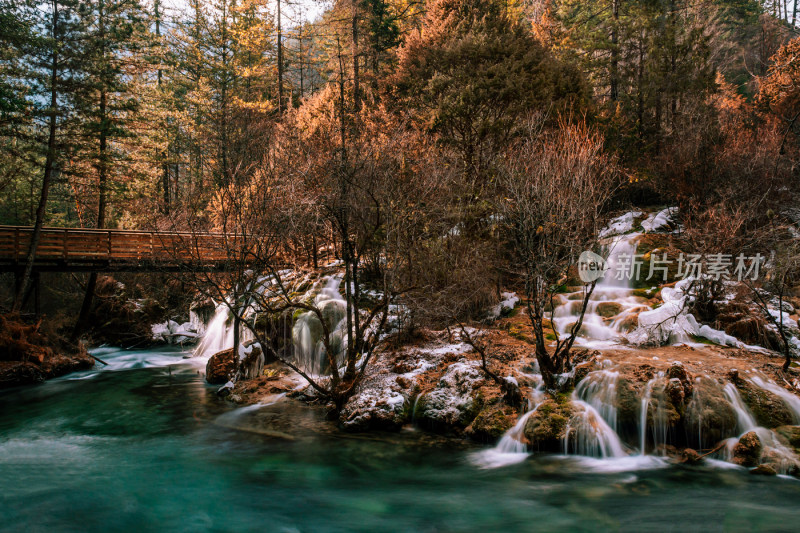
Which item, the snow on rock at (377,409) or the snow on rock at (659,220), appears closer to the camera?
the snow on rock at (377,409)

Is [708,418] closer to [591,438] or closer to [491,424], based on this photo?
[591,438]

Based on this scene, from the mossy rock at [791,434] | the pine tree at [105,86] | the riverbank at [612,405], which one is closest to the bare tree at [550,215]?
the riverbank at [612,405]

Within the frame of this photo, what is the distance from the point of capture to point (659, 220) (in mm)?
18656

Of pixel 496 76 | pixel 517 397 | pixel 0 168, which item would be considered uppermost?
pixel 496 76

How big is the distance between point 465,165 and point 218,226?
8563 millimetres

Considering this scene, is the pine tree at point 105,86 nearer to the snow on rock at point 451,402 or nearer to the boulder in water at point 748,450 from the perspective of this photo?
the snow on rock at point 451,402

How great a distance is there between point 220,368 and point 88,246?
7.91 meters

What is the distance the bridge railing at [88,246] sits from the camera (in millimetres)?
16172

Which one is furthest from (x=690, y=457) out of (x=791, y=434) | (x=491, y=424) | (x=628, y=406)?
(x=491, y=424)

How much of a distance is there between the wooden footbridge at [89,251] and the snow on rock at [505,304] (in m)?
9.56

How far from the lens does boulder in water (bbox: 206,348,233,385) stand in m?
14.1

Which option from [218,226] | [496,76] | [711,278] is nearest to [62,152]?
[218,226]

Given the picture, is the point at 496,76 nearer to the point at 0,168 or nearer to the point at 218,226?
the point at 218,226

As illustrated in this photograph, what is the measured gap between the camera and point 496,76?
16047 mm
